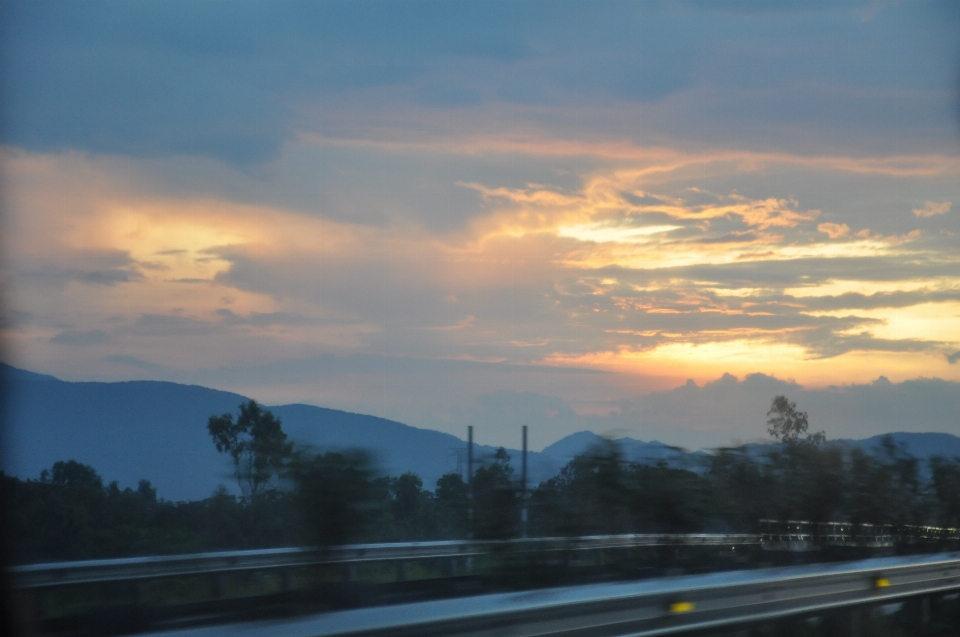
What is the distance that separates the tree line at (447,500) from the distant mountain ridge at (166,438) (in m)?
0.15

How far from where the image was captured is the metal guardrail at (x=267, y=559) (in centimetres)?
652

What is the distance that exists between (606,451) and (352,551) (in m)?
5.01

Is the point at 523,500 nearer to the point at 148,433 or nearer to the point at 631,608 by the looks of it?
the point at 631,608

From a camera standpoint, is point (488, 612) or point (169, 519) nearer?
point (488, 612)

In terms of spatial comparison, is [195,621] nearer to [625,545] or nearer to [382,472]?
[382,472]

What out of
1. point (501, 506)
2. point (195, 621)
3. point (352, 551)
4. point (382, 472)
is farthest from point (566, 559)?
point (195, 621)

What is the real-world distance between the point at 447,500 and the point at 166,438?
432 inches

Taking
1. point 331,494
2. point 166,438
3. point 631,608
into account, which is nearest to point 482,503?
point 331,494

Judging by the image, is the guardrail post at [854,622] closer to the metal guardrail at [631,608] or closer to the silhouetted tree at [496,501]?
the metal guardrail at [631,608]

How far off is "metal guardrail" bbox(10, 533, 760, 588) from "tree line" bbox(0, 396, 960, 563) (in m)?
0.14

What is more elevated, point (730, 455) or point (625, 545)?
point (730, 455)

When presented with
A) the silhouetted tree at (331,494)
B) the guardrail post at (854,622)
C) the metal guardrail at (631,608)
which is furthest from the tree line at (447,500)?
the guardrail post at (854,622)

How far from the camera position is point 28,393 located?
21.5 ft

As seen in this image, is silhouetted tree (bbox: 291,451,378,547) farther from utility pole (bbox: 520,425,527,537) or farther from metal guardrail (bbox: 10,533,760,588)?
utility pole (bbox: 520,425,527,537)
